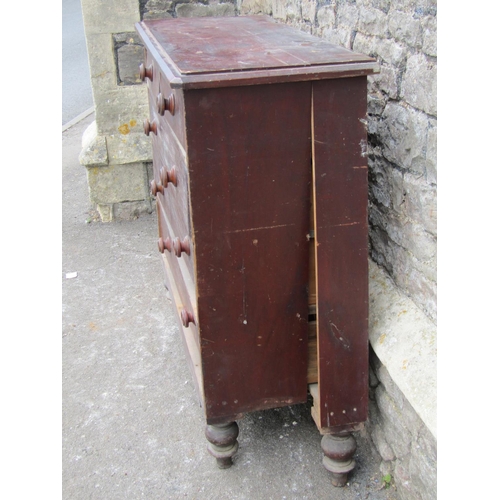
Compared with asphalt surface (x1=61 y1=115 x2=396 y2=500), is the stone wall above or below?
above

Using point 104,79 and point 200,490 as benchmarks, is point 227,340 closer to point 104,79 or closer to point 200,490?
point 200,490

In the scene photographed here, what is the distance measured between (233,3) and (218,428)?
3.49 m

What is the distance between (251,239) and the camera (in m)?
2.19

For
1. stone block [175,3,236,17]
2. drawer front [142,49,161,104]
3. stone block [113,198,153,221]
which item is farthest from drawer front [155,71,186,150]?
stone block [113,198,153,221]

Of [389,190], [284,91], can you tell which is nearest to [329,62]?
[284,91]

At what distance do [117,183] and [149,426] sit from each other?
8.60ft

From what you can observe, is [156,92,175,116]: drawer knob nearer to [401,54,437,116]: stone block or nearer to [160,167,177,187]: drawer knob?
[160,167,177,187]: drawer knob

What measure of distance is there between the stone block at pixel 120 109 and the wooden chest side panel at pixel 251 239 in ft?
9.95

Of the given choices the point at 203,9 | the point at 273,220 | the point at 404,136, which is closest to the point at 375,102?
the point at 404,136

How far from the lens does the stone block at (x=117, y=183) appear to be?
5074 mm

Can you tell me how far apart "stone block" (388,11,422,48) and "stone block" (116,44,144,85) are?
2835 millimetres

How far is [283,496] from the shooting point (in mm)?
2570

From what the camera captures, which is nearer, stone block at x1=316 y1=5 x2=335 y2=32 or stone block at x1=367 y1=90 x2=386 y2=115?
stone block at x1=367 y1=90 x2=386 y2=115

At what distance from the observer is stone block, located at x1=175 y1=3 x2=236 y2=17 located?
4.79 m
